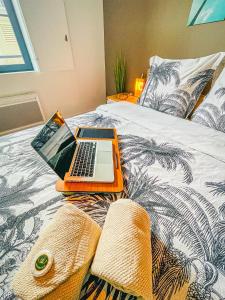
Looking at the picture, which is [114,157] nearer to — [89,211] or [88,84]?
[89,211]

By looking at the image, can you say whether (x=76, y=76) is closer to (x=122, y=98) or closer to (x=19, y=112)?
(x=122, y=98)

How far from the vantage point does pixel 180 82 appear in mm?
1368

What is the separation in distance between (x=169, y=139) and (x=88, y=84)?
1832mm

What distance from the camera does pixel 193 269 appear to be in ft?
1.49

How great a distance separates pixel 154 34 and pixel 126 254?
8.20ft

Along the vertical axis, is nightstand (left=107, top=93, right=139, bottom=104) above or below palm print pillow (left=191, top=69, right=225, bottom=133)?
below

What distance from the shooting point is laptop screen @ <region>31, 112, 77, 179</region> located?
0.73 m

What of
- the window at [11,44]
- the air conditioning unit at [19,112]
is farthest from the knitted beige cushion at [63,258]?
the window at [11,44]

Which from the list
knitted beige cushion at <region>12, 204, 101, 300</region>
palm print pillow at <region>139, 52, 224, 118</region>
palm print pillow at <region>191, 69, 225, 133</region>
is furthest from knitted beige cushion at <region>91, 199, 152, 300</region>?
palm print pillow at <region>139, 52, 224, 118</region>

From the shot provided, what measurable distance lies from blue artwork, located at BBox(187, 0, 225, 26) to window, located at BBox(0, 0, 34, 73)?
189 centimetres

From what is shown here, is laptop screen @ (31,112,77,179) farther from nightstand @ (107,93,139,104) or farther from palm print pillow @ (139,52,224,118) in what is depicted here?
nightstand @ (107,93,139,104)

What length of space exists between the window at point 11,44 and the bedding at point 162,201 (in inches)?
49.8

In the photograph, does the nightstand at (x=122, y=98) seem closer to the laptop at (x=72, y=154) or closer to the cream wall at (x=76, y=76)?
the cream wall at (x=76, y=76)

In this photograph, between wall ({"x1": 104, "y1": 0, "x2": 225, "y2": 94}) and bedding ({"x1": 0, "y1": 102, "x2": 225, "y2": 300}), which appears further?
wall ({"x1": 104, "y1": 0, "x2": 225, "y2": 94})
